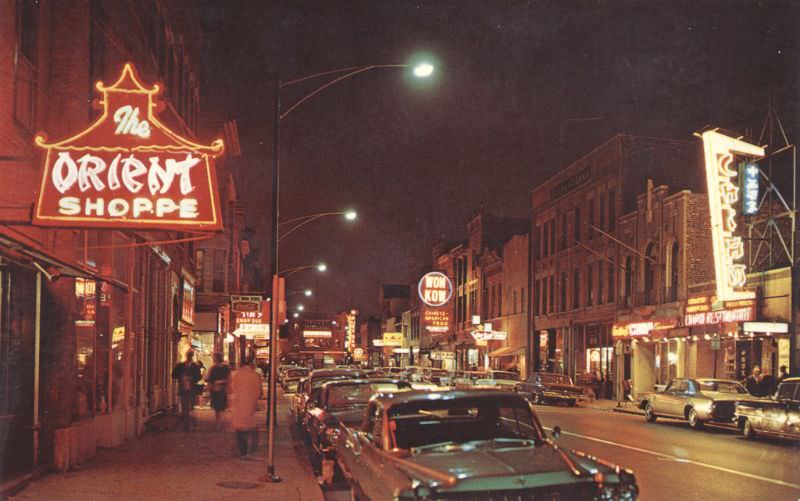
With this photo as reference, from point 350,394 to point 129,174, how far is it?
666cm

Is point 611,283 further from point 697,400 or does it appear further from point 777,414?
point 777,414

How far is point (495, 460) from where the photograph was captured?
7.15 m

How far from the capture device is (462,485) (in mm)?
6598

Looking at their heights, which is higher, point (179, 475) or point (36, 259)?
point (36, 259)

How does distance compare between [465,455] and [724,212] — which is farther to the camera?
[724,212]

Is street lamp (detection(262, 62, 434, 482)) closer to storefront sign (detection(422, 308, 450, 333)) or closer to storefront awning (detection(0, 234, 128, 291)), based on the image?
storefront awning (detection(0, 234, 128, 291))

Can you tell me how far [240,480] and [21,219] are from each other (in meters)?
5.00

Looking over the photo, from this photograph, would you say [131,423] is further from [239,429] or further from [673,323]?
[673,323]

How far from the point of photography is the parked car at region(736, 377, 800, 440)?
19.7 m

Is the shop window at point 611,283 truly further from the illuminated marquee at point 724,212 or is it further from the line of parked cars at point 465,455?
the line of parked cars at point 465,455

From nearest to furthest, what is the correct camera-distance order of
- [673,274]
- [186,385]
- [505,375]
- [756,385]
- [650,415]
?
[186,385]
[756,385]
[650,415]
[673,274]
[505,375]

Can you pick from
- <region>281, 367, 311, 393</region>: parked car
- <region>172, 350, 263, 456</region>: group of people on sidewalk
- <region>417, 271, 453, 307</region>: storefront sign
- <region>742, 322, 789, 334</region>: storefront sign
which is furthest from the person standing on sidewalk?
<region>417, 271, 453, 307</region>: storefront sign

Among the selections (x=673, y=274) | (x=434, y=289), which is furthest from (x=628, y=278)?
(x=434, y=289)

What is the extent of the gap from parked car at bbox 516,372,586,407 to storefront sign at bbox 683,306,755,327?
5.66m
